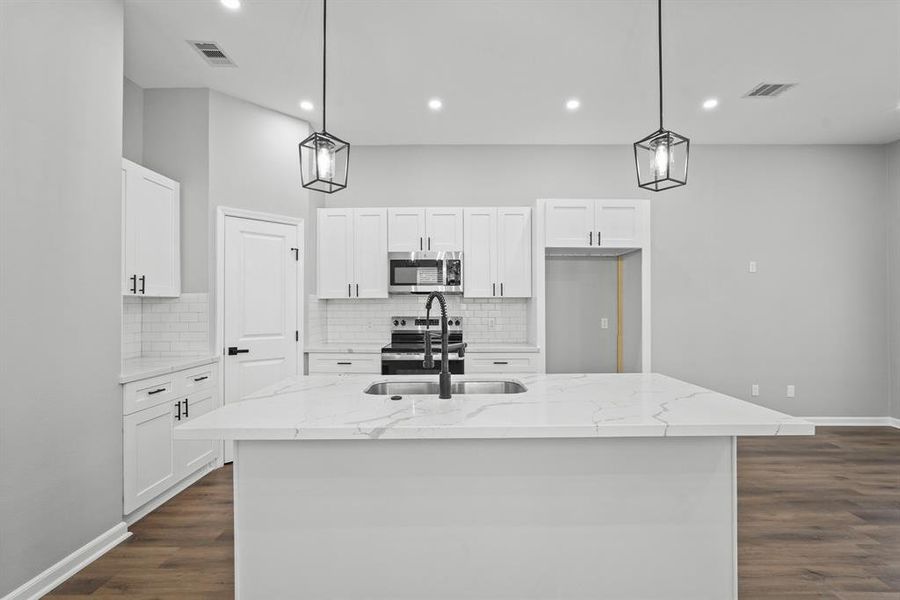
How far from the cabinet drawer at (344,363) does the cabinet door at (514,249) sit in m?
1.45

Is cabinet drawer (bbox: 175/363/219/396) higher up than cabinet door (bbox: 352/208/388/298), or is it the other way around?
cabinet door (bbox: 352/208/388/298)

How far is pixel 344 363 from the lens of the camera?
14.6ft

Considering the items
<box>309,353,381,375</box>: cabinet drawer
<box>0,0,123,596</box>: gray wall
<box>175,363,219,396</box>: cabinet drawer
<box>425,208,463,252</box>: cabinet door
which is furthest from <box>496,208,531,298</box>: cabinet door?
<box>0,0,123,596</box>: gray wall

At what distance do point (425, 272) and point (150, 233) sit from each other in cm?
234

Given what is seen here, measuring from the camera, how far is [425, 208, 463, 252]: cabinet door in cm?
473

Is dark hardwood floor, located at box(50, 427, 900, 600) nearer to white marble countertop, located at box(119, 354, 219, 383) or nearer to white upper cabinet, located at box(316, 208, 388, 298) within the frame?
white marble countertop, located at box(119, 354, 219, 383)

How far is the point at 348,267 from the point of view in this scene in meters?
4.77

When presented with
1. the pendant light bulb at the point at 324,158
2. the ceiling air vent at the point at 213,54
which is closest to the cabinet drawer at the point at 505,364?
the pendant light bulb at the point at 324,158

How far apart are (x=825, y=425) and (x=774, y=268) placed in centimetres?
181

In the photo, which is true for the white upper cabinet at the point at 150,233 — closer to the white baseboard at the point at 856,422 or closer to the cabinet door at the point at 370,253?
the cabinet door at the point at 370,253

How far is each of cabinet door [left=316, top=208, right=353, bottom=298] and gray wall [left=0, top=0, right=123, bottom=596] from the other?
7.04ft

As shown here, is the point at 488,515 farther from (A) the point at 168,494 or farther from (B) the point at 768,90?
(B) the point at 768,90

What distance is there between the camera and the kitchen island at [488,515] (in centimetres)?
173

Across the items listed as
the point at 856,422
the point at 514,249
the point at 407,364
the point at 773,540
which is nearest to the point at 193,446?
the point at 407,364
